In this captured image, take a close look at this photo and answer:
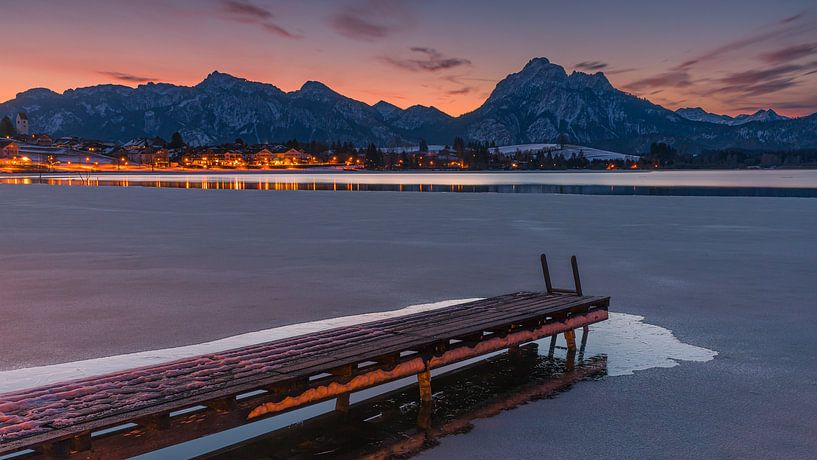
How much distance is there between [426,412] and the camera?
24.7 feet

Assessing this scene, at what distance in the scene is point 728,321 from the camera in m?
11.8

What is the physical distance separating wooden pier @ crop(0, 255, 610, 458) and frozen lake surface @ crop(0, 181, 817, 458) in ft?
3.78

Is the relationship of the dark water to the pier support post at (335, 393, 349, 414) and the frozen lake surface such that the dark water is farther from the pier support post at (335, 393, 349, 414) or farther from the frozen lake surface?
the pier support post at (335, 393, 349, 414)

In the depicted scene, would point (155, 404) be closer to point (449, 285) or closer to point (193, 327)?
point (193, 327)

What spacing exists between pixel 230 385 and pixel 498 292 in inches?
363

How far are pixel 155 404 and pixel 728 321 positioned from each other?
10.3 meters

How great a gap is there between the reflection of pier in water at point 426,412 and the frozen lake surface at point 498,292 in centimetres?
33

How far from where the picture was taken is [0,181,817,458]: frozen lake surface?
23.4 ft

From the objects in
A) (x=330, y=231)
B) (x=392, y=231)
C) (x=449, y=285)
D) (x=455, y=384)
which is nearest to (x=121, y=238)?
(x=330, y=231)

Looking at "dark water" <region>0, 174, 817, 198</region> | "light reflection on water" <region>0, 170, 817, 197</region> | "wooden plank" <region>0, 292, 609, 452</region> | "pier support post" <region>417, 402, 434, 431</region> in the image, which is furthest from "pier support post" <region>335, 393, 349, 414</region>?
"light reflection on water" <region>0, 170, 817, 197</region>

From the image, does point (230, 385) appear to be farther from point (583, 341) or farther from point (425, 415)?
point (583, 341)

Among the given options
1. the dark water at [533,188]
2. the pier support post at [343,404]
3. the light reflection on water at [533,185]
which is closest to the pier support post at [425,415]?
the pier support post at [343,404]

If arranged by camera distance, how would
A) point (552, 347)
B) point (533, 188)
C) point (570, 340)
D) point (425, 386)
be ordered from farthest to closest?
point (533, 188)
point (552, 347)
point (570, 340)
point (425, 386)

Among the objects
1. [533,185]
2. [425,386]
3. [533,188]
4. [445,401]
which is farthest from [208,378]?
[533,185]
